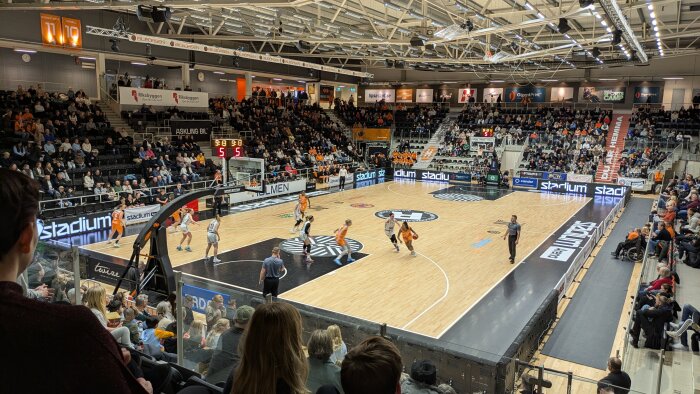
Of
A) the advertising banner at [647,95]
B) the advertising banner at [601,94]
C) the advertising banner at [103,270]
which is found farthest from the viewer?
the advertising banner at [601,94]

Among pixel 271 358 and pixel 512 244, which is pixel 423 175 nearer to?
pixel 512 244

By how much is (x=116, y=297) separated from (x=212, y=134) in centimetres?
2566

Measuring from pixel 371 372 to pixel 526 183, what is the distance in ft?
114

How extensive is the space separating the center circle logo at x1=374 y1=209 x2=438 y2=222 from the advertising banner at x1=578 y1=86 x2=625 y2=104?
27.5 m

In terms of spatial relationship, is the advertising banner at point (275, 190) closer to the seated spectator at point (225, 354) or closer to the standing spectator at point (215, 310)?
the standing spectator at point (215, 310)

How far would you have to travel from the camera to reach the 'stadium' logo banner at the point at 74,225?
703 inches

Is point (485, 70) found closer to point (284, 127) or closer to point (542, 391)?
point (284, 127)

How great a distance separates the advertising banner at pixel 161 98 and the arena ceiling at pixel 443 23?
3.97 meters

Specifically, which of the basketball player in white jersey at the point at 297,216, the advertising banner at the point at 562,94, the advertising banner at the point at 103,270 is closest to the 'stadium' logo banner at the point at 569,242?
the basketball player in white jersey at the point at 297,216

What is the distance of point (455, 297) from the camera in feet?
43.4

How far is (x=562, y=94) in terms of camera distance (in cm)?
4622

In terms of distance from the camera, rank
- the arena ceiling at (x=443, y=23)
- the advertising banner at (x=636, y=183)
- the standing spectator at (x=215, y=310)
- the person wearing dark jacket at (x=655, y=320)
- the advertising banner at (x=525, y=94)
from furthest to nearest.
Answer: the advertising banner at (x=525, y=94) → the advertising banner at (x=636, y=183) → the arena ceiling at (x=443, y=23) → the person wearing dark jacket at (x=655, y=320) → the standing spectator at (x=215, y=310)

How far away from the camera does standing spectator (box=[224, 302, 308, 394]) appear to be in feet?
7.37

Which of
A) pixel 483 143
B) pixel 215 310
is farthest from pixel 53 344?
pixel 483 143
